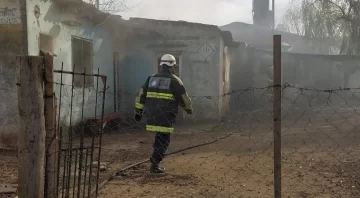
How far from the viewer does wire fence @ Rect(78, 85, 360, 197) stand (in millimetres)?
5016

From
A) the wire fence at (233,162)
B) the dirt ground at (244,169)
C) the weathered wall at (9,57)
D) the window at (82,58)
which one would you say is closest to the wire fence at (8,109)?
the weathered wall at (9,57)

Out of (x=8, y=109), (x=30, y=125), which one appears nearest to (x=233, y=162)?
(x=30, y=125)

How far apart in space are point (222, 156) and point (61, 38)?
5.22 metres

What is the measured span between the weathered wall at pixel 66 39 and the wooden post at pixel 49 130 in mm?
4672

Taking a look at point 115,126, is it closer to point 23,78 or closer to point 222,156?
point 222,156

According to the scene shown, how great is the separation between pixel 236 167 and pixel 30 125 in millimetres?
4182

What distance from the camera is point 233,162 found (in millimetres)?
6777

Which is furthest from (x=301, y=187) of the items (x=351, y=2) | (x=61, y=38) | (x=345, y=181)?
(x=351, y=2)

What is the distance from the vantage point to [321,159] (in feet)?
22.3

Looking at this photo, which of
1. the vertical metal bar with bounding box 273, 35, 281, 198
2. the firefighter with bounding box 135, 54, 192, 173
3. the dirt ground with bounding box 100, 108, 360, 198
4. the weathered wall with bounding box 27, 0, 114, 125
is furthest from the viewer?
the weathered wall with bounding box 27, 0, 114, 125

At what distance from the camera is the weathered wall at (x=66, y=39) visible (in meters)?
8.28

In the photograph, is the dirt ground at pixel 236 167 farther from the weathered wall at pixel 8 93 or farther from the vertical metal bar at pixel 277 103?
the vertical metal bar at pixel 277 103

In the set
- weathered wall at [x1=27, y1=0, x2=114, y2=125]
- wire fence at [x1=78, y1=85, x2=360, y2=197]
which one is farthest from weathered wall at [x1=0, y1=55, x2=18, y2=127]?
wire fence at [x1=78, y1=85, x2=360, y2=197]

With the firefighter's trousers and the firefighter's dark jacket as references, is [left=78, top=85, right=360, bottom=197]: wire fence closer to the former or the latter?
the firefighter's trousers
